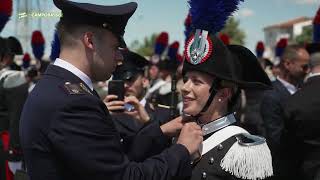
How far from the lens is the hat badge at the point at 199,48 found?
8.79ft

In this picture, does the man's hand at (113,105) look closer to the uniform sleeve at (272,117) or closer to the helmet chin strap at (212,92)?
the helmet chin strap at (212,92)

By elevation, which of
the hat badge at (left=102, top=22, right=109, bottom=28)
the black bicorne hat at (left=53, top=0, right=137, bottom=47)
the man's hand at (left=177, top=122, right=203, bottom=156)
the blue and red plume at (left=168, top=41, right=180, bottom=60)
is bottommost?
the blue and red plume at (left=168, top=41, right=180, bottom=60)

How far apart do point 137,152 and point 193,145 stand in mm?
598

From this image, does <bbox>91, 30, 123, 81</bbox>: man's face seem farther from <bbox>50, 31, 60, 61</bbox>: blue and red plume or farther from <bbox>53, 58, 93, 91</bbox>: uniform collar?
<bbox>50, 31, 60, 61</bbox>: blue and red plume

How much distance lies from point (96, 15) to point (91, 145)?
0.60 metres

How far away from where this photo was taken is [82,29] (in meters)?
2.12

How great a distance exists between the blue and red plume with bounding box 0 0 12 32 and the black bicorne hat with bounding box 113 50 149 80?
1293 mm

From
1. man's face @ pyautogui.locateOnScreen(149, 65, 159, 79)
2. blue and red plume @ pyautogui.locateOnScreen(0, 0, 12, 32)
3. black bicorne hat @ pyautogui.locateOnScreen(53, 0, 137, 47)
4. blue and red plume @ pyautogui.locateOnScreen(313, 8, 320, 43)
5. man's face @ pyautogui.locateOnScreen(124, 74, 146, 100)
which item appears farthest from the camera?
man's face @ pyautogui.locateOnScreen(149, 65, 159, 79)

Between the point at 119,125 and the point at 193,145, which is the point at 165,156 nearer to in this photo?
the point at 193,145

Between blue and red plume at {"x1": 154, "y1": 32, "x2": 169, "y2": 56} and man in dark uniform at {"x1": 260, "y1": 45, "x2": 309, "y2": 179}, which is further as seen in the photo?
blue and red plume at {"x1": 154, "y1": 32, "x2": 169, "y2": 56}

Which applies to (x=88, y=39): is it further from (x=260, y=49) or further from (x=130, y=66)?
(x=260, y=49)

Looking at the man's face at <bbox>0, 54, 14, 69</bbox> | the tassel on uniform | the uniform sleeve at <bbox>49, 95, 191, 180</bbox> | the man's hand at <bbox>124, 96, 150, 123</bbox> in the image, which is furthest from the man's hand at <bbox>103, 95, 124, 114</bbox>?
the man's face at <bbox>0, 54, 14, 69</bbox>

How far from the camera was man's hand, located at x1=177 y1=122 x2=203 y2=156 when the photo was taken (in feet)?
7.28

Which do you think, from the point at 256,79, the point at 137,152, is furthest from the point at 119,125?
the point at 256,79
